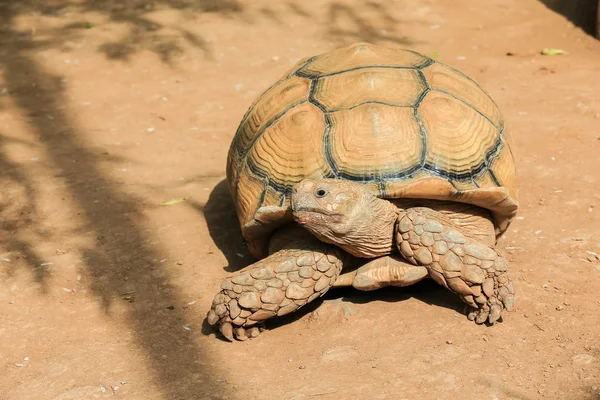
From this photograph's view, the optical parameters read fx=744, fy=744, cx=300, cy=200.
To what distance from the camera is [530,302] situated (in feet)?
10.6

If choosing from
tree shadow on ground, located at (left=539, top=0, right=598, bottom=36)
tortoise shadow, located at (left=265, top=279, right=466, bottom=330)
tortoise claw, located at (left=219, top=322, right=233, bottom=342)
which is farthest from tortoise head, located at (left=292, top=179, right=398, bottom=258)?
tree shadow on ground, located at (left=539, top=0, right=598, bottom=36)

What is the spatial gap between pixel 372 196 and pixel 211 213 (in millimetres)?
1540

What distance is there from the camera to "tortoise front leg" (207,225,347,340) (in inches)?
123

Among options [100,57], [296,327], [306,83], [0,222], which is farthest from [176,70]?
[296,327]

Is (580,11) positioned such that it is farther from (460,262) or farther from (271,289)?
(271,289)

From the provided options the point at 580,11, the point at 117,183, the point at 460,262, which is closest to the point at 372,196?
the point at 460,262

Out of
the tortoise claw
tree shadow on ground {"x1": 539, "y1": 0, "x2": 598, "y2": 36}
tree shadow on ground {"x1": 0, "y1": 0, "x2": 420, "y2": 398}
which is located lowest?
tree shadow on ground {"x1": 539, "y1": 0, "x2": 598, "y2": 36}

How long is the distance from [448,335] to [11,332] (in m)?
1.93

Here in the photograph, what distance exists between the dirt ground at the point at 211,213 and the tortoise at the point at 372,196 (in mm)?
193

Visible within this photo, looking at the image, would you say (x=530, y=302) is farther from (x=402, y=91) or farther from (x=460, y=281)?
(x=402, y=91)

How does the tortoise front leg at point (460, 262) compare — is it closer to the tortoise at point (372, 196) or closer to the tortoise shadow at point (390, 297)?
the tortoise at point (372, 196)

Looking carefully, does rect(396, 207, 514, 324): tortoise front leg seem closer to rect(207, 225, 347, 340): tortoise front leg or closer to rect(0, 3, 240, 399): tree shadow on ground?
rect(207, 225, 347, 340): tortoise front leg

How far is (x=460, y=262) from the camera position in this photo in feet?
10.1

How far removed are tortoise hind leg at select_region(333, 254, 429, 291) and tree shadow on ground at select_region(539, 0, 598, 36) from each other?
15.3 ft
